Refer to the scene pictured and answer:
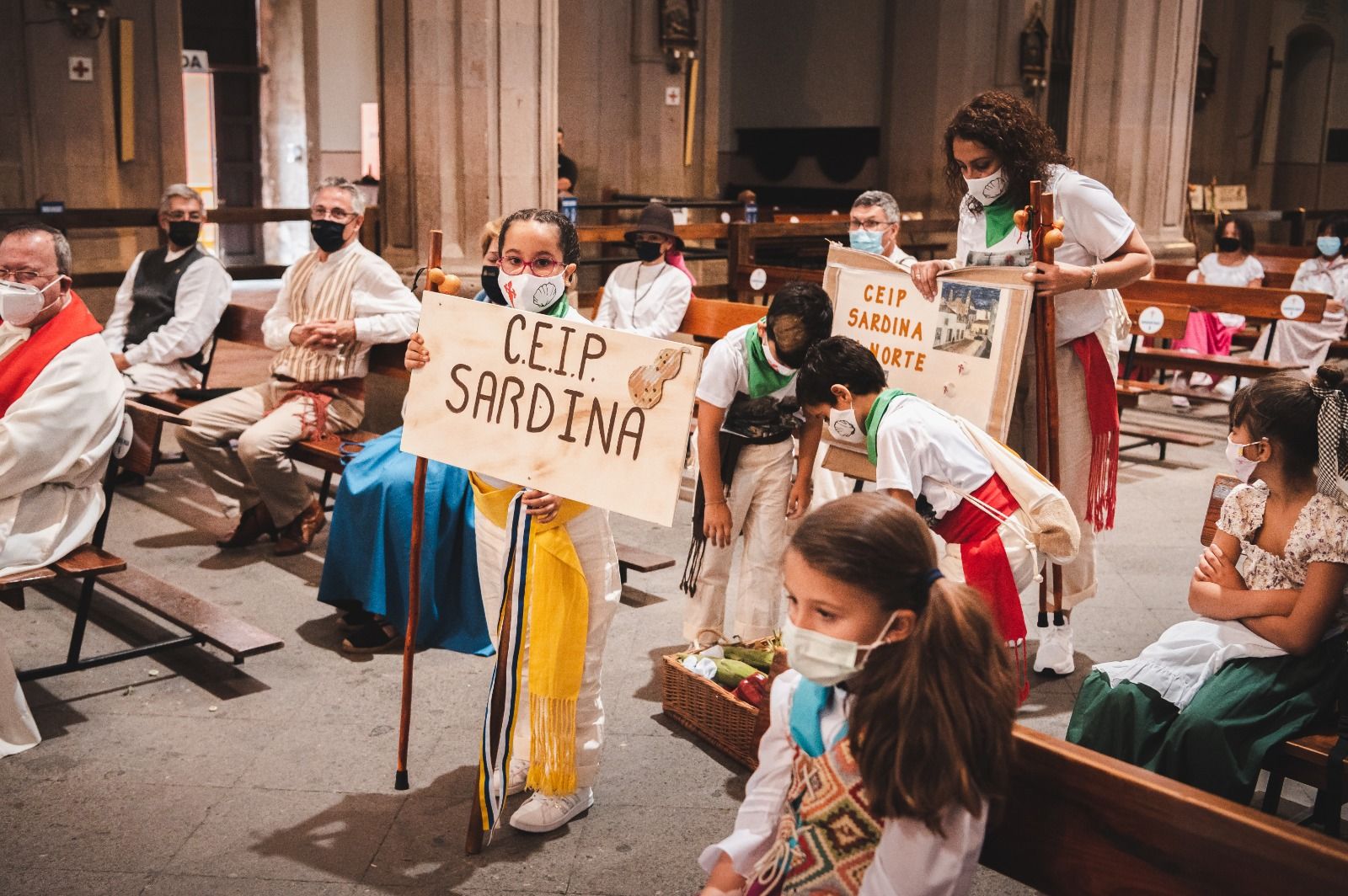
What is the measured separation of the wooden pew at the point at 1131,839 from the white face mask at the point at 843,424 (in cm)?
175

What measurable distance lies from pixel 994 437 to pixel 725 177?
59.5 feet

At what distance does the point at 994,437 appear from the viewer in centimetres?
422

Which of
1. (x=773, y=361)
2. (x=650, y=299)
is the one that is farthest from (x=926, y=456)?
(x=650, y=299)

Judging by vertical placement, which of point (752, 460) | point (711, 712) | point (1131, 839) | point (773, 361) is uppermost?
point (773, 361)

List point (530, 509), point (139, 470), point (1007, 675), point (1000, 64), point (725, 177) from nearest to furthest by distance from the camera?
point (1007, 675)
point (530, 509)
point (139, 470)
point (1000, 64)
point (725, 177)

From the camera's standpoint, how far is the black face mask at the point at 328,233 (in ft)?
Answer: 20.0

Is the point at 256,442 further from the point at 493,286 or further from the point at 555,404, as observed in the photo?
the point at 555,404

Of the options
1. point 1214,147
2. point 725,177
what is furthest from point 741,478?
point 1214,147

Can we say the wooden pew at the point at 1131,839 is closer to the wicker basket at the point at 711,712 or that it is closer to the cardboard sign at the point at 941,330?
the wicker basket at the point at 711,712

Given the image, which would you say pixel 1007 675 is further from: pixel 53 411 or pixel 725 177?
pixel 725 177

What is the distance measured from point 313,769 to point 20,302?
1874 mm

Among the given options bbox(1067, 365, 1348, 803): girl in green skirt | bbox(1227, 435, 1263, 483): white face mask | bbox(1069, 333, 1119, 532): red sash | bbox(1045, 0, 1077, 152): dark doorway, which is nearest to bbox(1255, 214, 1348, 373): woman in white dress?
bbox(1069, 333, 1119, 532): red sash

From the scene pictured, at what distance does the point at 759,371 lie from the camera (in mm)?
4270

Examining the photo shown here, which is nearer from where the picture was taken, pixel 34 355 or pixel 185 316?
pixel 34 355
